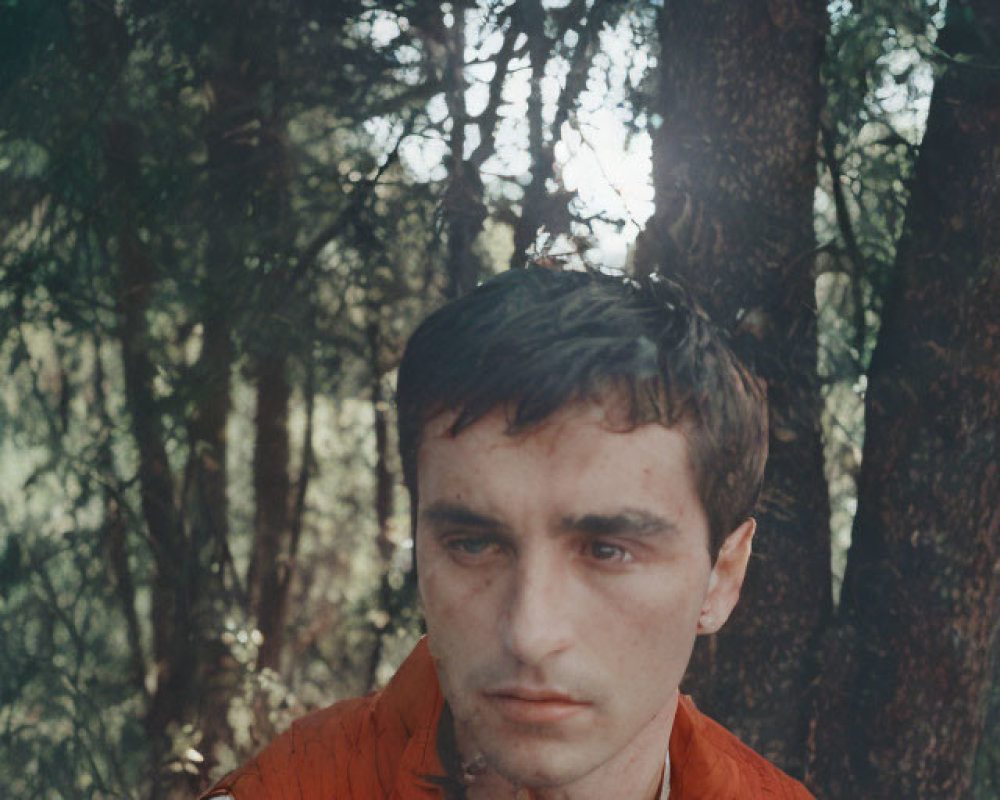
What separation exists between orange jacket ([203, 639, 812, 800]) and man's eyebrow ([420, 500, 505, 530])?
37cm

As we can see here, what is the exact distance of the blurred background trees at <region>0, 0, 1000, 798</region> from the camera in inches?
101

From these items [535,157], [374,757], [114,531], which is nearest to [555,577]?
[374,757]

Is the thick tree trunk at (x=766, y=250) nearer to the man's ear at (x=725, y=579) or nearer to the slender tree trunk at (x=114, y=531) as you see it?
the man's ear at (x=725, y=579)

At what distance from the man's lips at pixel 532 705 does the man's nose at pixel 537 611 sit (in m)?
0.06

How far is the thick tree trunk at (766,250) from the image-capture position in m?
2.60

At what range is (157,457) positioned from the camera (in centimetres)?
311

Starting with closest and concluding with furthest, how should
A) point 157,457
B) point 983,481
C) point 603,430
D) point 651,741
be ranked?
point 603,430 → point 651,741 → point 983,481 → point 157,457

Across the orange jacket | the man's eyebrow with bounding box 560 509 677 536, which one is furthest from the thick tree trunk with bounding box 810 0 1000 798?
the man's eyebrow with bounding box 560 509 677 536

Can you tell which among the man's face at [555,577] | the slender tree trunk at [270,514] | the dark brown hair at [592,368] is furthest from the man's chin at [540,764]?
the slender tree trunk at [270,514]

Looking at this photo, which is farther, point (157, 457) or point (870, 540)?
point (157, 457)

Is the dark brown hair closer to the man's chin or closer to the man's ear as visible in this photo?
the man's ear

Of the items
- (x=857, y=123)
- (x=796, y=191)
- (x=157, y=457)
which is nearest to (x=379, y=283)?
(x=157, y=457)

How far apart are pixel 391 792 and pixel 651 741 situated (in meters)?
0.53

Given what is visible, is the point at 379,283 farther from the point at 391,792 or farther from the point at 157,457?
the point at 391,792
